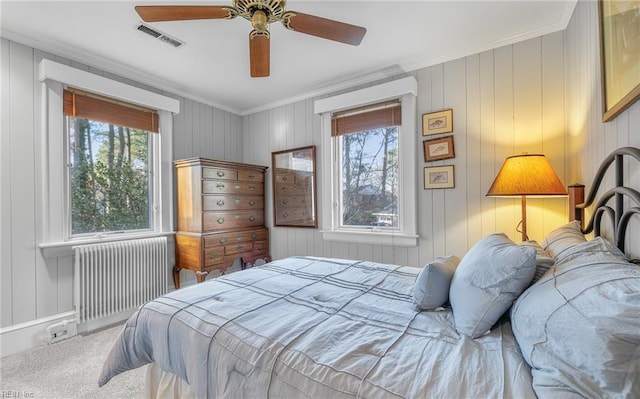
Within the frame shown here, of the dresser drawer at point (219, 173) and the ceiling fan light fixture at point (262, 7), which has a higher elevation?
the ceiling fan light fixture at point (262, 7)

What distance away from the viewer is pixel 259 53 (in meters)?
1.78

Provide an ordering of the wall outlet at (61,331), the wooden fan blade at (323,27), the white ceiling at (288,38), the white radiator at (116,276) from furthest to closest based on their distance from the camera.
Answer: the white radiator at (116,276) < the wall outlet at (61,331) < the white ceiling at (288,38) < the wooden fan blade at (323,27)

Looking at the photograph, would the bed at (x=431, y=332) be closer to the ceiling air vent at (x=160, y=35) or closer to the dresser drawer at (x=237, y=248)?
the dresser drawer at (x=237, y=248)

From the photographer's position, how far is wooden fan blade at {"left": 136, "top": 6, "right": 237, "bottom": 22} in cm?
147

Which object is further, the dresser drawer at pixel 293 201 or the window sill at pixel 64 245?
the dresser drawer at pixel 293 201

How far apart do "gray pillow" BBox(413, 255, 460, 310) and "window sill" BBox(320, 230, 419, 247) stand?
1.54 metres

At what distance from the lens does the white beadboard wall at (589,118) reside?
46.0 inches

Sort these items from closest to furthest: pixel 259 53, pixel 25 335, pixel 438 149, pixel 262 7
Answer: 1. pixel 262 7
2. pixel 259 53
3. pixel 25 335
4. pixel 438 149

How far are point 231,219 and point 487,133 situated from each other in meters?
2.79

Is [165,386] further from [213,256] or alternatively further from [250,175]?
[250,175]

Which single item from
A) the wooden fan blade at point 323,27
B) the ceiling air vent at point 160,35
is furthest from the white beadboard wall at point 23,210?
the wooden fan blade at point 323,27

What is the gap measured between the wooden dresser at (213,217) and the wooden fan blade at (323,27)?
193cm

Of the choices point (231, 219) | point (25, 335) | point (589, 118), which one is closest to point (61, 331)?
point (25, 335)

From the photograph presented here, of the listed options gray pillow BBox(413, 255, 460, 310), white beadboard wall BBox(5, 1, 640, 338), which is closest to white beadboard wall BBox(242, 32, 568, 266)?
white beadboard wall BBox(5, 1, 640, 338)
